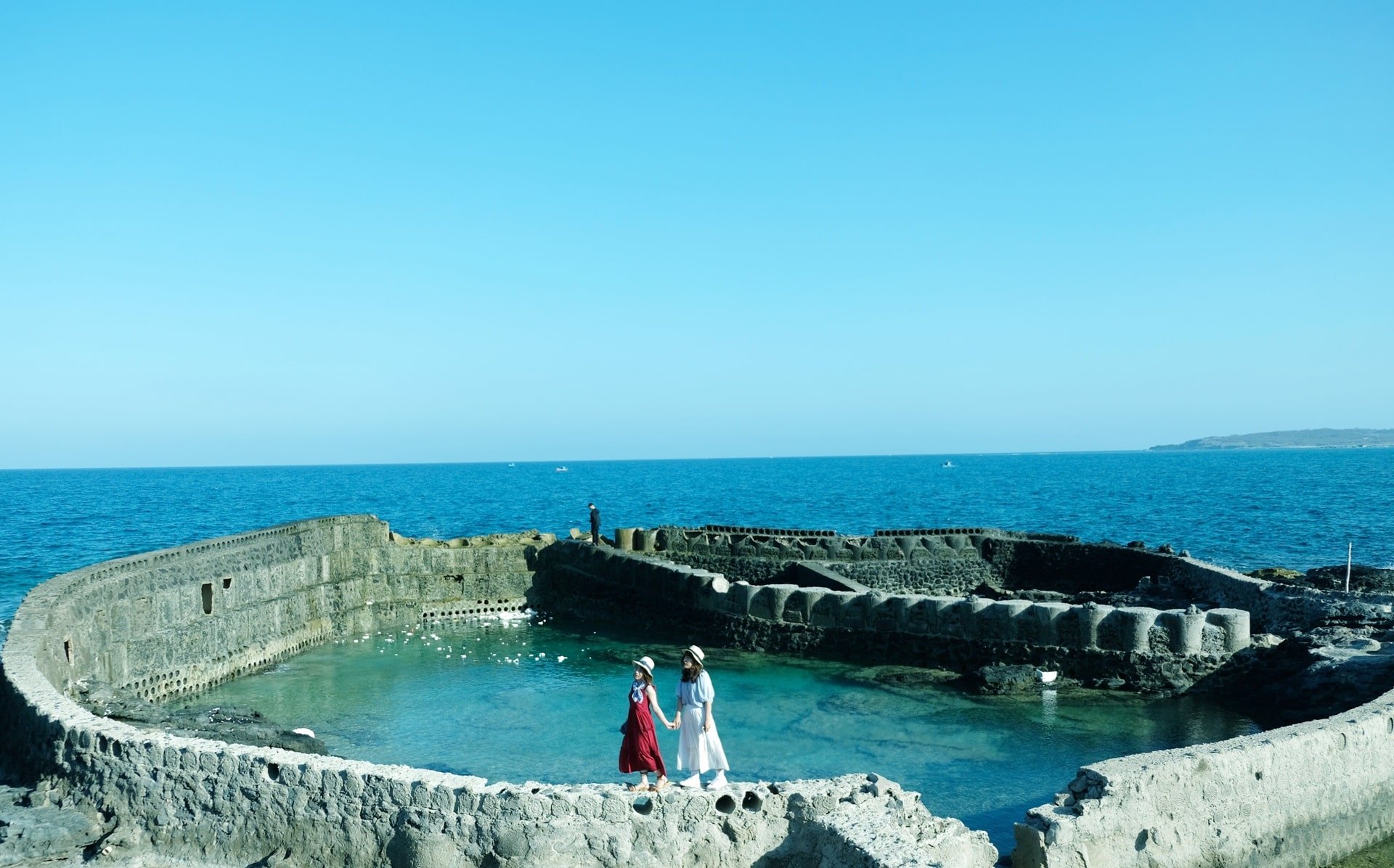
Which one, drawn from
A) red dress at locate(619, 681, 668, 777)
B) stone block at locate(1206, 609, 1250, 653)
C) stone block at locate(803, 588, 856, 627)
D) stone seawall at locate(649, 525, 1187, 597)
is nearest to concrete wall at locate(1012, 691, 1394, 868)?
red dress at locate(619, 681, 668, 777)

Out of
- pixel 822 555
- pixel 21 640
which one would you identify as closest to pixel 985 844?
pixel 21 640

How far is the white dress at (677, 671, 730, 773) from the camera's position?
10664 millimetres

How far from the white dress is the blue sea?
30127mm

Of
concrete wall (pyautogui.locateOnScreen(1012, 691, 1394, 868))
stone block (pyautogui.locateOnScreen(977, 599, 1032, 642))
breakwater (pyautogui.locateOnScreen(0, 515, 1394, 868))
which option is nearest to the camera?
breakwater (pyautogui.locateOnScreen(0, 515, 1394, 868))

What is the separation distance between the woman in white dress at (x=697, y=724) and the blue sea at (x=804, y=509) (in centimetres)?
3011

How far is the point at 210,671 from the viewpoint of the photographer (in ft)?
71.0

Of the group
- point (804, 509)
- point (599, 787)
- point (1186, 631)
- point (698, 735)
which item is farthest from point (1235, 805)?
point (804, 509)

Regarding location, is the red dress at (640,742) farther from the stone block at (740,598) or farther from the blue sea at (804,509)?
the blue sea at (804,509)

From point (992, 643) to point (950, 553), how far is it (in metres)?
12.3

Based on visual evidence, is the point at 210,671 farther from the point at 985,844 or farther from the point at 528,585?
the point at 985,844

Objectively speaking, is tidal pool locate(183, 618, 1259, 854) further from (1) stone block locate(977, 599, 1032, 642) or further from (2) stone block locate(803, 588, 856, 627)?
(1) stone block locate(977, 599, 1032, 642)

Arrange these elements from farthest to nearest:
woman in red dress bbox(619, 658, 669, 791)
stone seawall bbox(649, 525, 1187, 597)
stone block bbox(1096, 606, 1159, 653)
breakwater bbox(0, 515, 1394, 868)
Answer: stone seawall bbox(649, 525, 1187, 597) → stone block bbox(1096, 606, 1159, 653) → woman in red dress bbox(619, 658, 669, 791) → breakwater bbox(0, 515, 1394, 868)

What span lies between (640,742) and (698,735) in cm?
62

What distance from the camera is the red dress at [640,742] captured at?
10.5 metres
